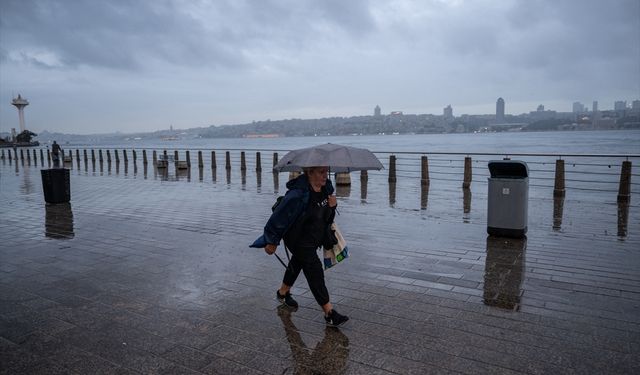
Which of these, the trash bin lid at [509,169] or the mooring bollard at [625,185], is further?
the mooring bollard at [625,185]

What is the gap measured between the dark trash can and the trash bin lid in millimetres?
10341

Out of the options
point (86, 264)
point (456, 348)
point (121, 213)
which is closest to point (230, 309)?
point (456, 348)

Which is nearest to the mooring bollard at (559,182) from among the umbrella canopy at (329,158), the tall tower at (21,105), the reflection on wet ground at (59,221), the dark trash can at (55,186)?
the umbrella canopy at (329,158)

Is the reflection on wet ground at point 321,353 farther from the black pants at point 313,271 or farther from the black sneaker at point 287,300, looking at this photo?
the black sneaker at point 287,300

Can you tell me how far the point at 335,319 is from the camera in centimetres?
426

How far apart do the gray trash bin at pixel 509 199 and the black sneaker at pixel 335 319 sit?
4.34 m

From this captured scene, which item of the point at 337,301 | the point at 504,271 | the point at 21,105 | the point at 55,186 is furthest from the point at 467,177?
the point at 21,105

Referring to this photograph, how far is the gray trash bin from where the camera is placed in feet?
24.7

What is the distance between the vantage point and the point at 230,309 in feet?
15.4

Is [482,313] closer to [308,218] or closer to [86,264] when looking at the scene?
[308,218]

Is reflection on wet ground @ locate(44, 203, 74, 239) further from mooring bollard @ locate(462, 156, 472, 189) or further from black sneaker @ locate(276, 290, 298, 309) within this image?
mooring bollard @ locate(462, 156, 472, 189)

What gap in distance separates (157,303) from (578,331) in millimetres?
3929

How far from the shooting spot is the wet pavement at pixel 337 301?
365cm

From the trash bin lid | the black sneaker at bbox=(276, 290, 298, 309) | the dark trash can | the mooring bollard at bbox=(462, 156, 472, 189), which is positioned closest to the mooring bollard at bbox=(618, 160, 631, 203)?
the mooring bollard at bbox=(462, 156, 472, 189)
